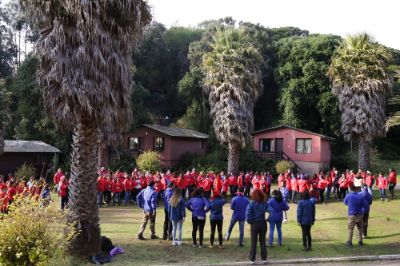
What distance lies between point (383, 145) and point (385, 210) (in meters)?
29.8

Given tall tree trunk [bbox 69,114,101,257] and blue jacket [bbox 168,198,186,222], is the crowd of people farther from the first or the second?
tall tree trunk [bbox 69,114,101,257]

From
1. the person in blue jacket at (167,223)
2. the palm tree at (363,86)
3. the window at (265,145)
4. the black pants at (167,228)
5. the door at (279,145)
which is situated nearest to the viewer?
the person in blue jacket at (167,223)

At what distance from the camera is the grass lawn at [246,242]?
1277cm

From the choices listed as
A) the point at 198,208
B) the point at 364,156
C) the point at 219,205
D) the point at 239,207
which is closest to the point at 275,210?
the point at 239,207

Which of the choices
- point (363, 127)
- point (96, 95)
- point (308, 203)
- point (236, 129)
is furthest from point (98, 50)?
point (363, 127)

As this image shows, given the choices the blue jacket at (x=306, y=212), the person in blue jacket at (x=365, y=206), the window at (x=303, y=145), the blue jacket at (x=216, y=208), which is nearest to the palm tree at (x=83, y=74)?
the blue jacket at (x=216, y=208)

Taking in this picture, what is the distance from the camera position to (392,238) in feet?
50.6

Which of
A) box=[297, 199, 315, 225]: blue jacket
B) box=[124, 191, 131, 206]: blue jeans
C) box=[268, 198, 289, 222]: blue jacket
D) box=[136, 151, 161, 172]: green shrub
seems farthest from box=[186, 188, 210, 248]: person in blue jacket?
box=[136, 151, 161, 172]: green shrub

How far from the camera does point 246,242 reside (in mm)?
14898

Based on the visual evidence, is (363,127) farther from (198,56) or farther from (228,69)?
(198,56)

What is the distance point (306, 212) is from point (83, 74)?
7.55 metres

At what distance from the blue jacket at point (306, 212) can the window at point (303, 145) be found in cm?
2526

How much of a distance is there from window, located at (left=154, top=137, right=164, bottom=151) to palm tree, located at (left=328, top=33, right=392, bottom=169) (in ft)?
52.5

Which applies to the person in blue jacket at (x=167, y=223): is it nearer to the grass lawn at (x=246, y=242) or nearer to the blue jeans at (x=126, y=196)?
the grass lawn at (x=246, y=242)
